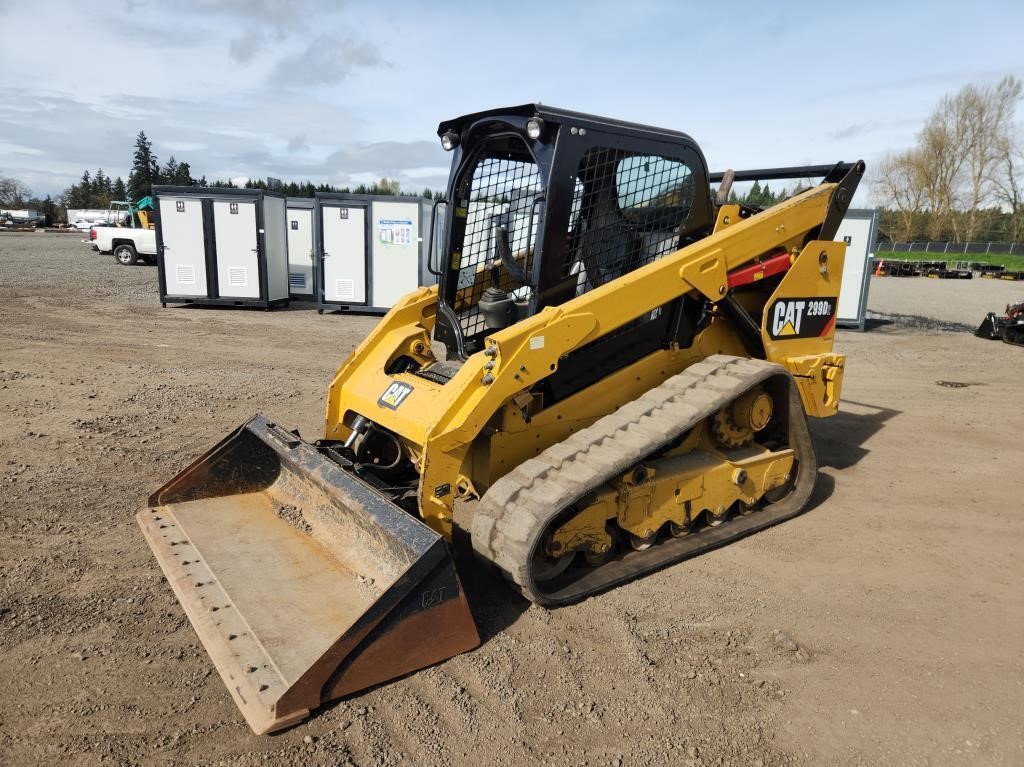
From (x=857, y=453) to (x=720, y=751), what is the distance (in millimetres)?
4455

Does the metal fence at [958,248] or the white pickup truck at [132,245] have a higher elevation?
the metal fence at [958,248]

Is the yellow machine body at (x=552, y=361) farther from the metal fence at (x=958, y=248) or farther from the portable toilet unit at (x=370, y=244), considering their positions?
the metal fence at (x=958, y=248)

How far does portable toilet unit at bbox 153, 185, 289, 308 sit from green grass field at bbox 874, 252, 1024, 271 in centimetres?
3649

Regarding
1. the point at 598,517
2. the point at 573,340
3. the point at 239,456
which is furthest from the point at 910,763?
the point at 239,456

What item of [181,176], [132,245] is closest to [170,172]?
[181,176]

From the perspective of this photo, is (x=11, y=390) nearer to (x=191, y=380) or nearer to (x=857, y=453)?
(x=191, y=380)

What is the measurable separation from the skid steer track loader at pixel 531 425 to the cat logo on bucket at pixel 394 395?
20 mm

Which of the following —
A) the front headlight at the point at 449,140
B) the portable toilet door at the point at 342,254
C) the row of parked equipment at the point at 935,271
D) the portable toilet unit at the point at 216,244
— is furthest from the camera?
the row of parked equipment at the point at 935,271

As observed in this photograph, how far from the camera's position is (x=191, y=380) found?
27.0 ft

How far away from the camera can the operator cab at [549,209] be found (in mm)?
3826

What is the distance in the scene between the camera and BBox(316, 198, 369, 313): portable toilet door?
1451 centimetres

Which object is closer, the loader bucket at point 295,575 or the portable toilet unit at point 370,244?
the loader bucket at point 295,575

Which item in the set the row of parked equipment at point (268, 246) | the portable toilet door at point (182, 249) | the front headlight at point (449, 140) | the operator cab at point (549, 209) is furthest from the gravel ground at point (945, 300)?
the portable toilet door at point (182, 249)

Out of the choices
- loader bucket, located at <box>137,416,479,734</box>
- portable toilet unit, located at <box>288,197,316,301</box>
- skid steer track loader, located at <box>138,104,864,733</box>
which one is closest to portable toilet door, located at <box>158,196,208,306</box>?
portable toilet unit, located at <box>288,197,316,301</box>
